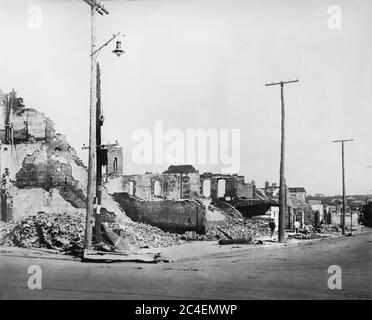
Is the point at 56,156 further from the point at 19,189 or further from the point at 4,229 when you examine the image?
the point at 4,229

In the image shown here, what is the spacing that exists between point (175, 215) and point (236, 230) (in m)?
5.75

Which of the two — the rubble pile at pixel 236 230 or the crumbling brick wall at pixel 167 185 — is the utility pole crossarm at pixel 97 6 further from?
the crumbling brick wall at pixel 167 185

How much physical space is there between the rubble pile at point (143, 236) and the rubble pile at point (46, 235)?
2.15m

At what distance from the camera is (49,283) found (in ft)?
31.4

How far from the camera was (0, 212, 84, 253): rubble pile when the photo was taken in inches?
635

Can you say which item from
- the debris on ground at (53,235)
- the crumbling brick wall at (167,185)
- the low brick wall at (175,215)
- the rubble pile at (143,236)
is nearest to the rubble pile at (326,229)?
the crumbling brick wall at (167,185)

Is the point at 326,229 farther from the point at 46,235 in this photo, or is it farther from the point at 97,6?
the point at 97,6

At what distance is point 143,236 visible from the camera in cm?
2111

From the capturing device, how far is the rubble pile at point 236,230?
26438 mm

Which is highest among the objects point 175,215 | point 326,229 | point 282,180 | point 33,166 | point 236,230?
point 33,166

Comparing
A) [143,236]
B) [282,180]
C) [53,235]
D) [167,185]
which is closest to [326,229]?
[167,185]

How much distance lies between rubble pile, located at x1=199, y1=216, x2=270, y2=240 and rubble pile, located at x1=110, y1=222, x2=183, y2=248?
2885 mm

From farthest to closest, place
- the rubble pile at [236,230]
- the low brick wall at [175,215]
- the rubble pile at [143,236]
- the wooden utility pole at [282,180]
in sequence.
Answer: the rubble pile at [236,230] → the low brick wall at [175,215] → the wooden utility pole at [282,180] → the rubble pile at [143,236]
